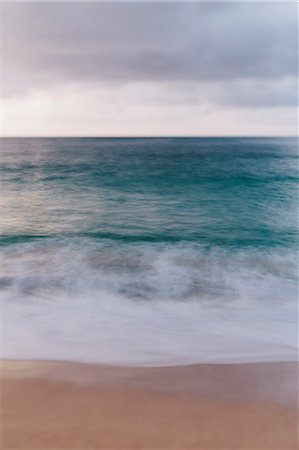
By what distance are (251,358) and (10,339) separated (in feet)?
10.9

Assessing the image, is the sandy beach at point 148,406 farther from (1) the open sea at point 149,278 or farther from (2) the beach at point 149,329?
(1) the open sea at point 149,278

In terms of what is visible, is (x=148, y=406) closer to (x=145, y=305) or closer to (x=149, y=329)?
(x=149, y=329)

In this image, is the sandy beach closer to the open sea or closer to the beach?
the beach

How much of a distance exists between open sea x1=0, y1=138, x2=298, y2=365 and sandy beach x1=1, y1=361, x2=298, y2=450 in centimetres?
38

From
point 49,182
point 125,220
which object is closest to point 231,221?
point 125,220

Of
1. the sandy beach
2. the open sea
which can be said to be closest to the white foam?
the open sea

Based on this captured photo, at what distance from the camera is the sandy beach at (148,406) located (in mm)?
3699

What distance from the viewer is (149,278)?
28.2 feet

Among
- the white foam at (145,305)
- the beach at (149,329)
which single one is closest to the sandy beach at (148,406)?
the beach at (149,329)

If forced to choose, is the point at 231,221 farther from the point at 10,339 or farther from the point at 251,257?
the point at 10,339

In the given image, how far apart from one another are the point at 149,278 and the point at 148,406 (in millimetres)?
4474

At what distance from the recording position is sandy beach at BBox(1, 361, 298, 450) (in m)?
3.70

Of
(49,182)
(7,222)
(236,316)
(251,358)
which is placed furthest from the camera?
(49,182)

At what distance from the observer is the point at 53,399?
14.2 feet
